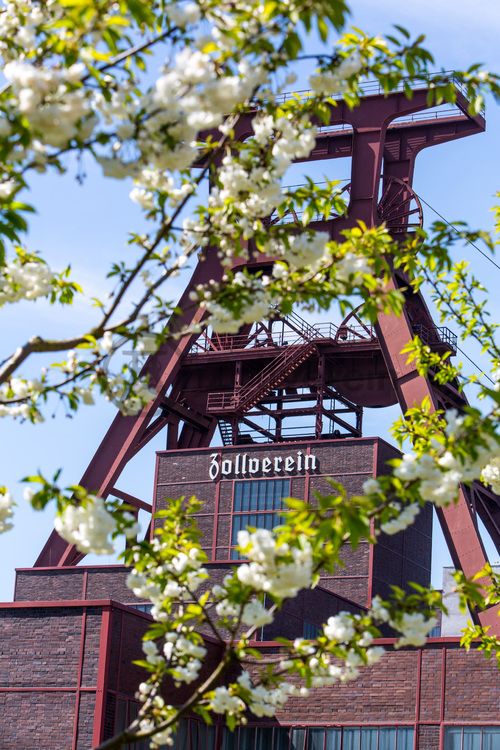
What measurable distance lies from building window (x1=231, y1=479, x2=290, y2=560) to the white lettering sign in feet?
1.35

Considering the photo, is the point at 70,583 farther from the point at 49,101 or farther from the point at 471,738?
the point at 49,101

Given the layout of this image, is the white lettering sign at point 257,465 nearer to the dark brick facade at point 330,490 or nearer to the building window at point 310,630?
the dark brick facade at point 330,490

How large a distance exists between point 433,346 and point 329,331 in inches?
187

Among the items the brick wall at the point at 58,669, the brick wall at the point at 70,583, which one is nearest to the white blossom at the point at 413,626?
the brick wall at the point at 58,669

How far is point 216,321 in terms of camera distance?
11.1m

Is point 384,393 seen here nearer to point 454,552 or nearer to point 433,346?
point 433,346

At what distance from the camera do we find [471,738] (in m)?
34.1

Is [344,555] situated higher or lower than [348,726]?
higher

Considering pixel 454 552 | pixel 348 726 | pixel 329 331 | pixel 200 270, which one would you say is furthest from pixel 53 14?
pixel 329 331

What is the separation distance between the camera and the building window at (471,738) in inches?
1331

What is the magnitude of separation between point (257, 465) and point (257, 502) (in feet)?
4.90

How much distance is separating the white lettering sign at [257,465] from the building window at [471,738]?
1789cm

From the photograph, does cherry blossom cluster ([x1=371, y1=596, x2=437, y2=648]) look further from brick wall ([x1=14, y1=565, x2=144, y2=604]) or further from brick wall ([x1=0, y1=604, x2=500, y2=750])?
brick wall ([x1=14, y1=565, x2=144, y2=604])

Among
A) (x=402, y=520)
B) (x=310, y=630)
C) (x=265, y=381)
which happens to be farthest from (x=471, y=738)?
(x=402, y=520)
